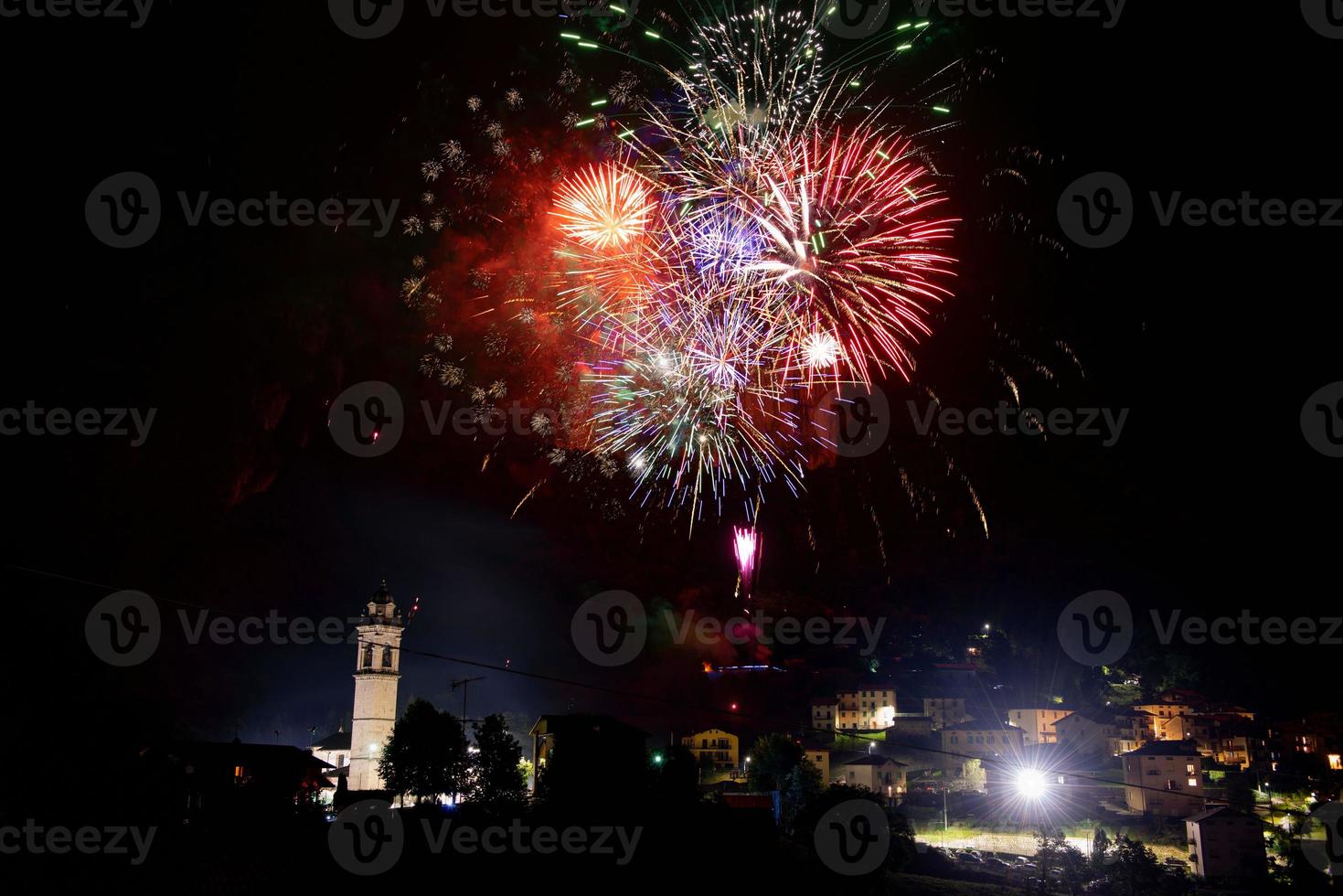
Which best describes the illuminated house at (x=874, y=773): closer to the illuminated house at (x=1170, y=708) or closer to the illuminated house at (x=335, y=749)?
the illuminated house at (x=1170, y=708)

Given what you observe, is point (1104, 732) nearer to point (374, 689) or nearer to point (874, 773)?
point (874, 773)

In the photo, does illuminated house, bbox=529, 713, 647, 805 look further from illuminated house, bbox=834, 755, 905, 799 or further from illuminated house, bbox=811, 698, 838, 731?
illuminated house, bbox=811, 698, 838, 731

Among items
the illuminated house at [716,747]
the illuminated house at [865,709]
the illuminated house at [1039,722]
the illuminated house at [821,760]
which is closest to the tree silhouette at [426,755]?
the illuminated house at [716,747]

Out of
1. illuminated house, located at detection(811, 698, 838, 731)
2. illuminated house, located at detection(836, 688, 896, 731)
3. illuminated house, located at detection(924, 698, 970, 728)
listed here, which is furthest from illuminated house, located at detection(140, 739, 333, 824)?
illuminated house, located at detection(924, 698, 970, 728)

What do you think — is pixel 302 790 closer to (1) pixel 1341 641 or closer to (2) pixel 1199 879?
(2) pixel 1199 879

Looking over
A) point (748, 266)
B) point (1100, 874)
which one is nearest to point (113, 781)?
point (748, 266)

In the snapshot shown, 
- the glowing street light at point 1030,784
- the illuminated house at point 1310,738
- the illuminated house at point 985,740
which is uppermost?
the illuminated house at point 1310,738
